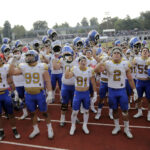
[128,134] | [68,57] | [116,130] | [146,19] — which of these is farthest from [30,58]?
[146,19]

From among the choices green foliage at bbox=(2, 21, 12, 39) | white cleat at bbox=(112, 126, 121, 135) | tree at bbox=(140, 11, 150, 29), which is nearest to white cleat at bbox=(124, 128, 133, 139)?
white cleat at bbox=(112, 126, 121, 135)

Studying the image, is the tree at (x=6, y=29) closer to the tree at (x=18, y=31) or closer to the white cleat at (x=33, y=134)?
the tree at (x=18, y=31)

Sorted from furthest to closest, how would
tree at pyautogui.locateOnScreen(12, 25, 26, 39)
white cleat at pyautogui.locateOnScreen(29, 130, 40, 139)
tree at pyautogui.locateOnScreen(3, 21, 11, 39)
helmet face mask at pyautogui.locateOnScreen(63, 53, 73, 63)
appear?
tree at pyautogui.locateOnScreen(12, 25, 26, 39) < tree at pyautogui.locateOnScreen(3, 21, 11, 39) < white cleat at pyautogui.locateOnScreen(29, 130, 40, 139) < helmet face mask at pyautogui.locateOnScreen(63, 53, 73, 63)

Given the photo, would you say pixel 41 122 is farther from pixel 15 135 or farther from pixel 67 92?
pixel 67 92

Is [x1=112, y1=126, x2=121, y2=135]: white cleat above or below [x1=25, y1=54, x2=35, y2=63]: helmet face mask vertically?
below

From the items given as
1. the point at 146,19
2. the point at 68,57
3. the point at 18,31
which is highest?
the point at 18,31

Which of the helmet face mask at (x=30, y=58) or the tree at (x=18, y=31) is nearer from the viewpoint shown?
the helmet face mask at (x=30, y=58)

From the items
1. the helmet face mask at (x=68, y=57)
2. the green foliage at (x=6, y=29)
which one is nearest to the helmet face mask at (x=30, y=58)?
the helmet face mask at (x=68, y=57)

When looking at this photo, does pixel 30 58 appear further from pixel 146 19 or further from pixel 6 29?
pixel 6 29

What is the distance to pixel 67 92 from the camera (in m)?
4.55

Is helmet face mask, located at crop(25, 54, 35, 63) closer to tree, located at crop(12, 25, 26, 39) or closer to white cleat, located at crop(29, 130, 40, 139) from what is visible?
white cleat, located at crop(29, 130, 40, 139)

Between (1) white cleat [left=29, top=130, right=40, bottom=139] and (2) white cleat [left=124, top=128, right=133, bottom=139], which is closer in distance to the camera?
(2) white cleat [left=124, top=128, right=133, bottom=139]

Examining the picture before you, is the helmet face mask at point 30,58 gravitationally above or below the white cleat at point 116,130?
above

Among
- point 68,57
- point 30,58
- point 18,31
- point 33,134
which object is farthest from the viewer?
point 18,31
